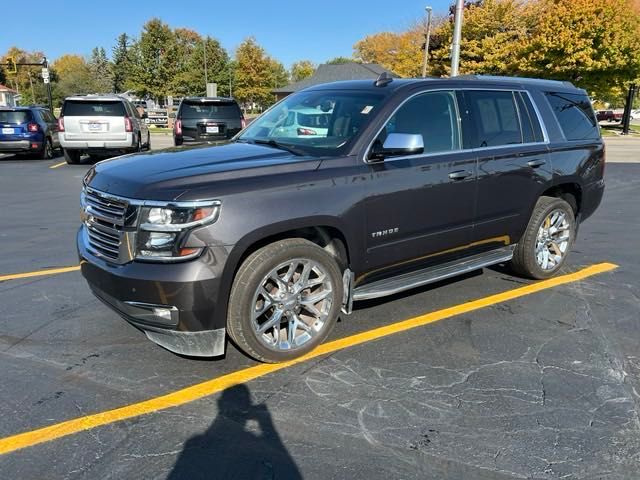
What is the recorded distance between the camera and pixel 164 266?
10.3ft

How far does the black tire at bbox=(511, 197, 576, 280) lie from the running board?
0.54ft

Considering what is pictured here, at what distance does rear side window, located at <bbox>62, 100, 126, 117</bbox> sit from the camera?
14766 millimetres

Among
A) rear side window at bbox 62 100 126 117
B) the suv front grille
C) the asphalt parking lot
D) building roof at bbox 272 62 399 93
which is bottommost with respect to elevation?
the asphalt parking lot

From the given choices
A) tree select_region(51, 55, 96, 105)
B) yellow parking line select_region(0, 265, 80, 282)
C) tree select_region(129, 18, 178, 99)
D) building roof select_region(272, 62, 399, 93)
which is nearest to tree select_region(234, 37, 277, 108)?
tree select_region(129, 18, 178, 99)

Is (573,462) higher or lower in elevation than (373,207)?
lower

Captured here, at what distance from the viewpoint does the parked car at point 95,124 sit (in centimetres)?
Result: 1476

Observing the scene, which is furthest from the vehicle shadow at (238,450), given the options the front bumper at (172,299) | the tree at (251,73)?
the tree at (251,73)

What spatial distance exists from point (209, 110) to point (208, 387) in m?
12.6

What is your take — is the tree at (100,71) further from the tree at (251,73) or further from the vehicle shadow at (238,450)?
the vehicle shadow at (238,450)

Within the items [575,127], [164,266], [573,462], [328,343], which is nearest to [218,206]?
[164,266]

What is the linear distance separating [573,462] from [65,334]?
3.44 meters

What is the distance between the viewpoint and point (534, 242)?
520 centimetres

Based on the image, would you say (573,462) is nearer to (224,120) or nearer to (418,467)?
(418,467)

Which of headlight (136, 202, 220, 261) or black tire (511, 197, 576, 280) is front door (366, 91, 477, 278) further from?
headlight (136, 202, 220, 261)
